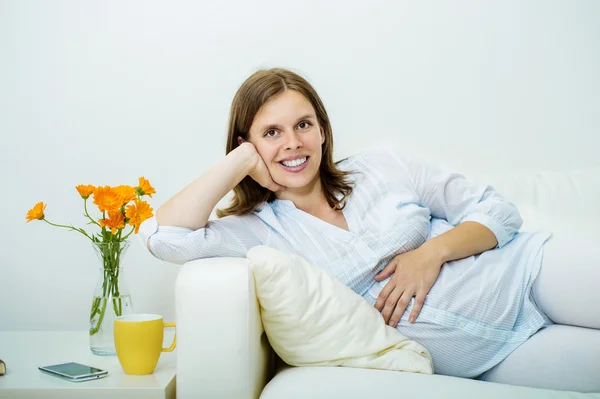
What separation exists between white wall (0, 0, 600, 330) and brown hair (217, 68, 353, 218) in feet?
1.66

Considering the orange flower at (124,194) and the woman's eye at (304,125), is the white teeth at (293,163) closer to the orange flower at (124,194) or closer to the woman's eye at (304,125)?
the woman's eye at (304,125)

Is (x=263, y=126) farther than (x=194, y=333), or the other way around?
(x=263, y=126)

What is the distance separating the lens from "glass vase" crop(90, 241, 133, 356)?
160 centimetres

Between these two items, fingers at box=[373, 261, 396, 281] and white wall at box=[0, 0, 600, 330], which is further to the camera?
white wall at box=[0, 0, 600, 330]

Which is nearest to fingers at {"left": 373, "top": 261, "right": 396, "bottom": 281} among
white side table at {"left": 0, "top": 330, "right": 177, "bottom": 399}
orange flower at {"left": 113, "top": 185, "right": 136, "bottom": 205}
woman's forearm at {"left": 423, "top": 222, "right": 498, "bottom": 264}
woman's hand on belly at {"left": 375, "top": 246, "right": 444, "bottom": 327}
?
woman's hand on belly at {"left": 375, "top": 246, "right": 444, "bottom": 327}

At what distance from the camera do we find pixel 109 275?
1621 millimetres

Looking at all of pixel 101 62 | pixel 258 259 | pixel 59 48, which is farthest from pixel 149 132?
pixel 258 259

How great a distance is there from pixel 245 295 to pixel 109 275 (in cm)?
59

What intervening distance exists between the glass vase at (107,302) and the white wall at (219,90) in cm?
67

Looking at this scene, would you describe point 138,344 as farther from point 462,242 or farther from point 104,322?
point 462,242

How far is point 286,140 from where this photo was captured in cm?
164

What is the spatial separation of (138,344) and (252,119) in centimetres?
68

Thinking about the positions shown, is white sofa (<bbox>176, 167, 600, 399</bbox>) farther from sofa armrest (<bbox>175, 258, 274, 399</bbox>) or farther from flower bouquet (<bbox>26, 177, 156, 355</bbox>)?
flower bouquet (<bbox>26, 177, 156, 355</bbox>)

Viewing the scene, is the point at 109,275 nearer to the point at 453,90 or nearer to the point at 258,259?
the point at 258,259
